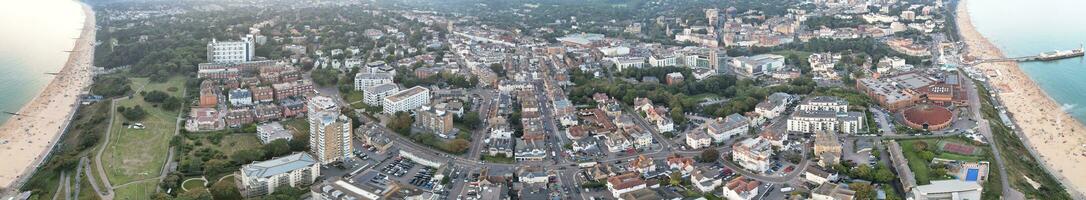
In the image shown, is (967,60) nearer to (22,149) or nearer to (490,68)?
(490,68)

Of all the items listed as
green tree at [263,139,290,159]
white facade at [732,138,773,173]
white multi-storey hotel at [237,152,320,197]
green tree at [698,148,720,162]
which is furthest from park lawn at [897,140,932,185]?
green tree at [263,139,290,159]

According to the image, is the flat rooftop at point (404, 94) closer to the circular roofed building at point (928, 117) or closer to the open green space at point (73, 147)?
the open green space at point (73, 147)

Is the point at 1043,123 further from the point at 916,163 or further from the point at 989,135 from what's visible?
the point at 916,163

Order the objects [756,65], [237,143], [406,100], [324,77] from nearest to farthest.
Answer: [237,143] → [406,100] → [324,77] → [756,65]

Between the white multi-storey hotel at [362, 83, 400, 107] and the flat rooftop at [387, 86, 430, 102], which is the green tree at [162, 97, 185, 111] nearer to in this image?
the white multi-storey hotel at [362, 83, 400, 107]

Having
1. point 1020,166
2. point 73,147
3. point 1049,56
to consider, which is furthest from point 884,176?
point 1049,56

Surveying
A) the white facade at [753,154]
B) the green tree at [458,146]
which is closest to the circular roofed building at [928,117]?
the white facade at [753,154]

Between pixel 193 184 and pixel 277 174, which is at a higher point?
pixel 277 174
